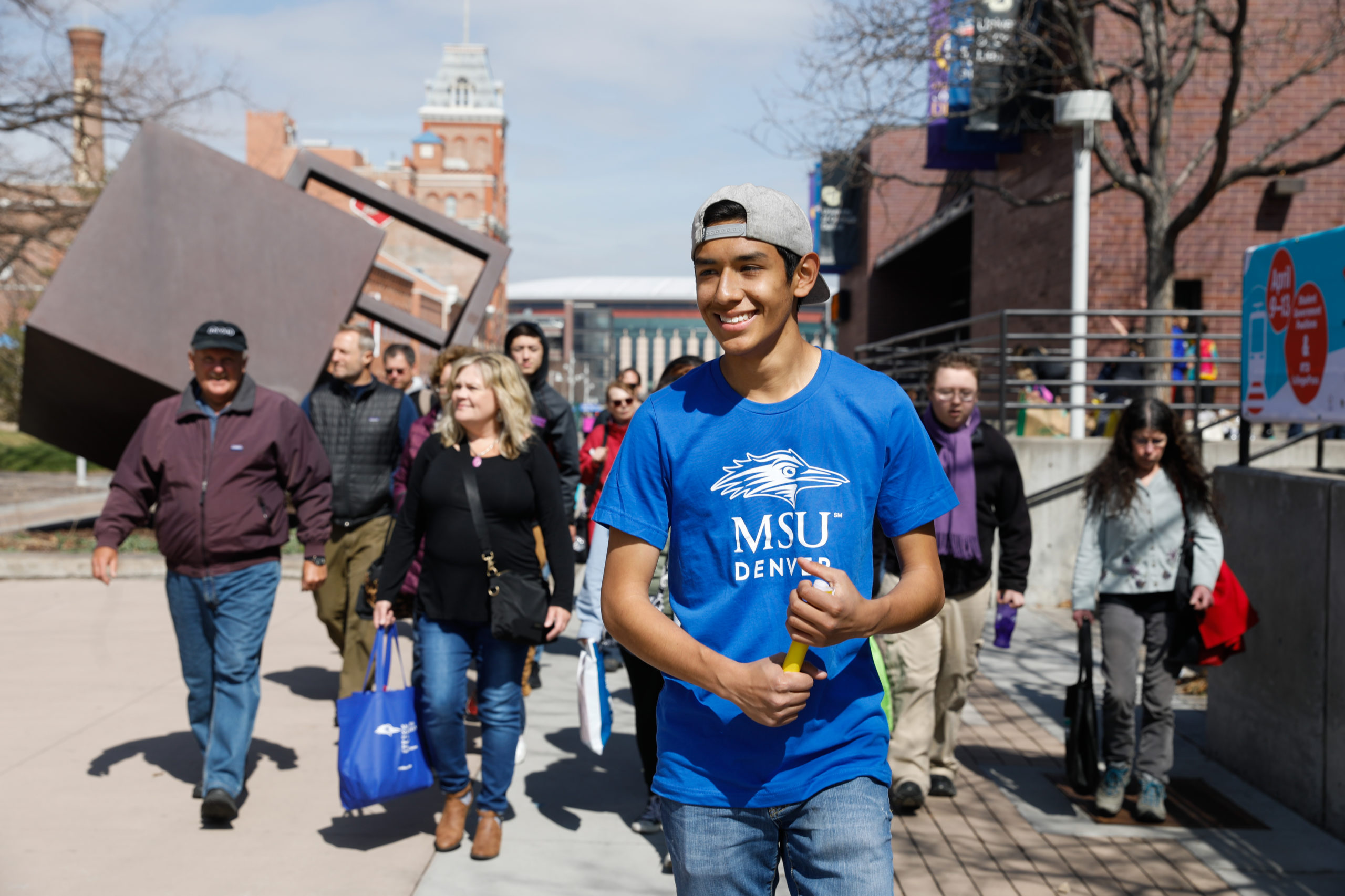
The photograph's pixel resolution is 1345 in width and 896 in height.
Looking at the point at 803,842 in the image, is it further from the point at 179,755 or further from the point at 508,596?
the point at 179,755

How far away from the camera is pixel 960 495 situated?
4867mm

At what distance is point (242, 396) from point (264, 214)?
4.62m

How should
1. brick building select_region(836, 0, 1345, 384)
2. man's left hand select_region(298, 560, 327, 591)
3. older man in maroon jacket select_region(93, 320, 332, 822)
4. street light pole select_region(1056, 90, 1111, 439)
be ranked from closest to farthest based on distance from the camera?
older man in maroon jacket select_region(93, 320, 332, 822), man's left hand select_region(298, 560, 327, 591), street light pole select_region(1056, 90, 1111, 439), brick building select_region(836, 0, 1345, 384)

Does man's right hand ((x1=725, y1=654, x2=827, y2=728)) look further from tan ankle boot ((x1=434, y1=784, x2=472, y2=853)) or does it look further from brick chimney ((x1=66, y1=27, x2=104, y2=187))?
brick chimney ((x1=66, y1=27, x2=104, y2=187))

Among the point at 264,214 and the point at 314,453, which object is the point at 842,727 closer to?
the point at 314,453

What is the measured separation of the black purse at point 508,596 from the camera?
4.17 metres

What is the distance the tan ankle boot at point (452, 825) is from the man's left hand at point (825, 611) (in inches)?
113

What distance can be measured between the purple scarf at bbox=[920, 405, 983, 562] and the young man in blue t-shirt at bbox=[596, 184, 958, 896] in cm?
282

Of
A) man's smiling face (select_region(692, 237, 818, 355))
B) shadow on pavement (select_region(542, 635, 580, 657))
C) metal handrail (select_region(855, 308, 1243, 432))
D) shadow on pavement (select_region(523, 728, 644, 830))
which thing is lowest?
shadow on pavement (select_region(523, 728, 644, 830))

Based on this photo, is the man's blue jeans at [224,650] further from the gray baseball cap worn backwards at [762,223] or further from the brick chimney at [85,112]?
the brick chimney at [85,112]

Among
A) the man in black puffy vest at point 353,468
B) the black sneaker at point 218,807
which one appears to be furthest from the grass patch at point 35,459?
the black sneaker at point 218,807

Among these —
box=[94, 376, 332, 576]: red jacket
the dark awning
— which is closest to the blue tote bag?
box=[94, 376, 332, 576]: red jacket

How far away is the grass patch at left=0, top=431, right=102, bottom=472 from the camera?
86.7 feet

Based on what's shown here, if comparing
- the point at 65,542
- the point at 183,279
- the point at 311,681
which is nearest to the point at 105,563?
the point at 311,681
